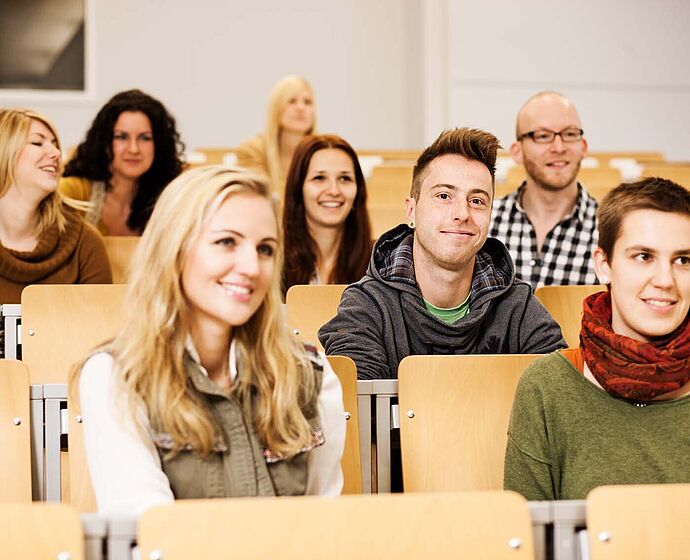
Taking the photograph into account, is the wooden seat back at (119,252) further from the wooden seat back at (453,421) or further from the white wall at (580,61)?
the white wall at (580,61)

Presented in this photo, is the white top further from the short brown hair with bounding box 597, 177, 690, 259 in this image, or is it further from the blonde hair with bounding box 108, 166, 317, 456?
the short brown hair with bounding box 597, 177, 690, 259

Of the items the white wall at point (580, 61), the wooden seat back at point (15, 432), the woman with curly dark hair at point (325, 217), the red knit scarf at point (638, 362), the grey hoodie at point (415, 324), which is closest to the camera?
the red knit scarf at point (638, 362)

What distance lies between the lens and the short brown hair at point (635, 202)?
168 cm

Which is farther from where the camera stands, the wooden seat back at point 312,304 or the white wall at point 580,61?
the white wall at point 580,61

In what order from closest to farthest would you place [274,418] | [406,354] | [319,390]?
1. [274,418]
2. [319,390]
3. [406,354]

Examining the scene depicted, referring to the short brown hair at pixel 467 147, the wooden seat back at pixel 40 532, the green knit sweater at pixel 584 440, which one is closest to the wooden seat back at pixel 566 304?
the short brown hair at pixel 467 147

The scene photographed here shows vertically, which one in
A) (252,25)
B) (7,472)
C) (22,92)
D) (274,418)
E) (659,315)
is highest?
(252,25)

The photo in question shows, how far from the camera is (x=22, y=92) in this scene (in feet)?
20.5

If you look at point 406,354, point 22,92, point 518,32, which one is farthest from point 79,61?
point 406,354

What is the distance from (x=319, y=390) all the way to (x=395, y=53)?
525 centimetres

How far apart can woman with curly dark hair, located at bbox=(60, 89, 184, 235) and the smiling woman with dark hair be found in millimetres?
2042

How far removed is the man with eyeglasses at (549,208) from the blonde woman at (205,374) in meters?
1.67

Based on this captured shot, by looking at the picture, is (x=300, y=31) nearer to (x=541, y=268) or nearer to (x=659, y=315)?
(x=541, y=268)

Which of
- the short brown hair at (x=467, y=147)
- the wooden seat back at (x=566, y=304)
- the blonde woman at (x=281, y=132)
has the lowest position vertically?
the wooden seat back at (x=566, y=304)
